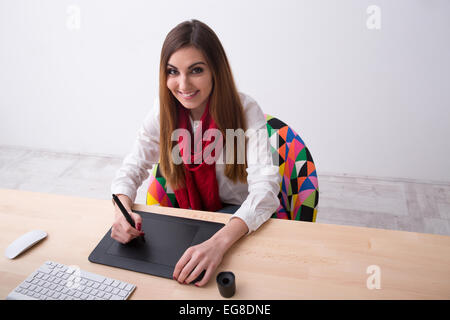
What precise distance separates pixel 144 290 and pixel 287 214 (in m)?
0.73

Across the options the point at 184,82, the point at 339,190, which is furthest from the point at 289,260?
the point at 339,190

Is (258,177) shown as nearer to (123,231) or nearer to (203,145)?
(203,145)

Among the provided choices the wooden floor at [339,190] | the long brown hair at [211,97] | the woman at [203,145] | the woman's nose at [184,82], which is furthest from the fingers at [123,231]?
the wooden floor at [339,190]

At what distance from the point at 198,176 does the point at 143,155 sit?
0.24m

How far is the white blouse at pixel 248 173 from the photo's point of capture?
1.14 metres

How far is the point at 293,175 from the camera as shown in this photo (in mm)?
1439

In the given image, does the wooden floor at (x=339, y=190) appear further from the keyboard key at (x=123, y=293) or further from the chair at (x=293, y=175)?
the keyboard key at (x=123, y=293)

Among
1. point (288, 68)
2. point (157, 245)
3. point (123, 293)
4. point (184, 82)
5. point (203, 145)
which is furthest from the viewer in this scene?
point (288, 68)

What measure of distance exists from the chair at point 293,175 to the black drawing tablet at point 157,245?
414 mm

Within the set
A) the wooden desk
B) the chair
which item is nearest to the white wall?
the chair

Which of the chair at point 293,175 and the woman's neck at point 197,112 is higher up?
the woman's neck at point 197,112

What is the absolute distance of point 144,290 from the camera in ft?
3.00
